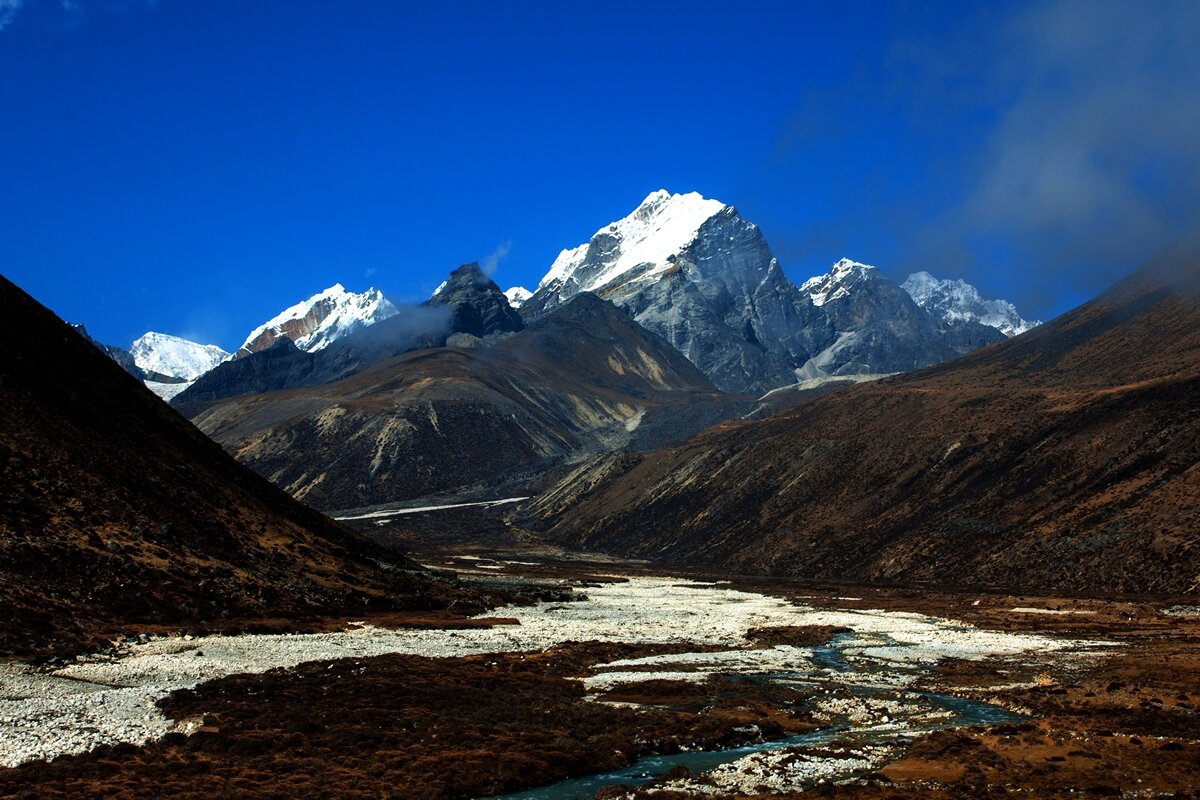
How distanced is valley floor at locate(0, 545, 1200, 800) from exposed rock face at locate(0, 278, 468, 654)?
6.67 m

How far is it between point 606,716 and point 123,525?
4694 centimetres

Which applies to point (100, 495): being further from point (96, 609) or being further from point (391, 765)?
point (391, 765)

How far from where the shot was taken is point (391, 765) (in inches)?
1740

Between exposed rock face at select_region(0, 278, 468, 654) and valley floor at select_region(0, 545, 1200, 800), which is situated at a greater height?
exposed rock face at select_region(0, 278, 468, 654)

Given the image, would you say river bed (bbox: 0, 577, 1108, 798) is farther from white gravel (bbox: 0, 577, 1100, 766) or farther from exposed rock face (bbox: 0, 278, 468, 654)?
exposed rock face (bbox: 0, 278, 468, 654)

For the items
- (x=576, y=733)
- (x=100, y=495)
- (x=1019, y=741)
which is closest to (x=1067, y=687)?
(x=1019, y=741)

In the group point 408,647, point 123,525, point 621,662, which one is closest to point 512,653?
point 408,647

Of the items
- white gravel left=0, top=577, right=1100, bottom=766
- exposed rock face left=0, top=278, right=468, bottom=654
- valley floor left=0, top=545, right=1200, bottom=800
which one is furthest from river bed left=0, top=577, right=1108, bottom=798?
exposed rock face left=0, top=278, right=468, bottom=654

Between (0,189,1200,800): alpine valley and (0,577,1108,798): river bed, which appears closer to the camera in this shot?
(0,189,1200,800): alpine valley

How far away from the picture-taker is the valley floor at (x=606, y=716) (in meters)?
41.8

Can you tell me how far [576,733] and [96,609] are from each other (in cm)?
3747

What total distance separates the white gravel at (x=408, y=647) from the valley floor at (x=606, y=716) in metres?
0.25

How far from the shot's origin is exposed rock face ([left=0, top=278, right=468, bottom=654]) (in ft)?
236

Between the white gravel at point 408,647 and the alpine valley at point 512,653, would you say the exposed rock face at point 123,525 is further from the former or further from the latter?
the white gravel at point 408,647
